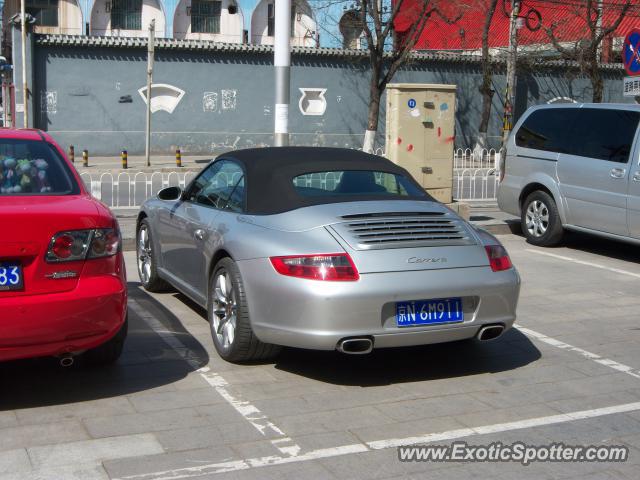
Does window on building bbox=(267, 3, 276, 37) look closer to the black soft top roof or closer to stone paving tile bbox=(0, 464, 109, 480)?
the black soft top roof

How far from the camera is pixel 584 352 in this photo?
21.0 feet

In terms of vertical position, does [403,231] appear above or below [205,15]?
below

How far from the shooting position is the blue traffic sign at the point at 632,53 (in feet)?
39.6

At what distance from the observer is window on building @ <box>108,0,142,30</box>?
40.2 metres

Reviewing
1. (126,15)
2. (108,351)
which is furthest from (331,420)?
(126,15)

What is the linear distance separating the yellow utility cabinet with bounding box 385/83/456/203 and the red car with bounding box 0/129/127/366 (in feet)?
22.0

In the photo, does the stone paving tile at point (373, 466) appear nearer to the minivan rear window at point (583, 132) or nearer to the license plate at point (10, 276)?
the license plate at point (10, 276)

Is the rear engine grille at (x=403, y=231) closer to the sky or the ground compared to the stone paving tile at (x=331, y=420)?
closer to the sky

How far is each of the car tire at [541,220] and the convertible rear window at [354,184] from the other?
16.5 ft

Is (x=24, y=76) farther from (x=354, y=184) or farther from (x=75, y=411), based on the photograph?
(x=75, y=411)

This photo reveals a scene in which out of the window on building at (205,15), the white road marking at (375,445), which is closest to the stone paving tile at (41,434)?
the white road marking at (375,445)

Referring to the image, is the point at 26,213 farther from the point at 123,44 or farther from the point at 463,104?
the point at 463,104

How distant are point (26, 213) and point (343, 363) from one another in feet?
7.81

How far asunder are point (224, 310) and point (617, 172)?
5.87m
